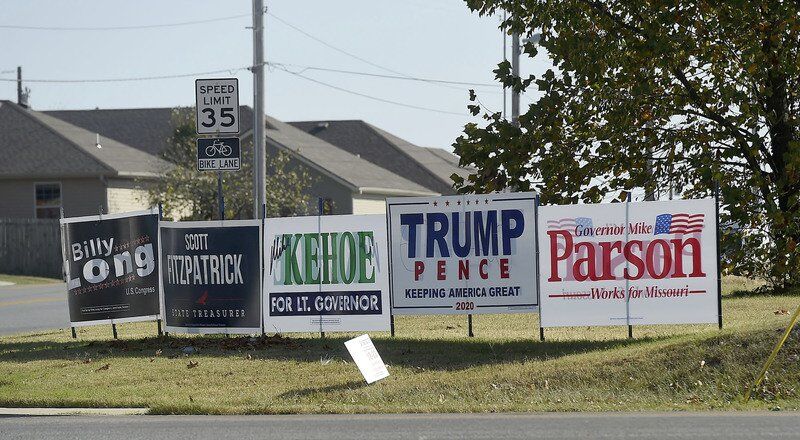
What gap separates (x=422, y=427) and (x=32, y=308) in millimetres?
18730

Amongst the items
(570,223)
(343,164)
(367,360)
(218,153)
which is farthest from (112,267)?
(343,164)

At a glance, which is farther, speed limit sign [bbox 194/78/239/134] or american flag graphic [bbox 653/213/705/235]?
speed limit sign [bbox 194/78/239/134]

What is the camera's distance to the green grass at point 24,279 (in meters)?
41.8

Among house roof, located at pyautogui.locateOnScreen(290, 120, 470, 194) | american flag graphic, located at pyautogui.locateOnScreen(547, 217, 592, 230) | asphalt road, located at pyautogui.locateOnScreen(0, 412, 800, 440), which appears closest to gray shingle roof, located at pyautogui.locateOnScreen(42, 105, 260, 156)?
house roof, located at pyautogui.locateOnScreen(290, 120, 470, 194)

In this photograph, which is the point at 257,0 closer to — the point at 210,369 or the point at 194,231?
the point at 194,231

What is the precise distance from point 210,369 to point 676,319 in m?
5.98

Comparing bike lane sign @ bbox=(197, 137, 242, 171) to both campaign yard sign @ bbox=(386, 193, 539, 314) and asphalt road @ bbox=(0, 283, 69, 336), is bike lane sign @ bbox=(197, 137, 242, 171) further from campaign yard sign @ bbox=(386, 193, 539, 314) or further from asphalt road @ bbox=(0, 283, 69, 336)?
asphalt road @ bbox=(0, 283, 69, 336)

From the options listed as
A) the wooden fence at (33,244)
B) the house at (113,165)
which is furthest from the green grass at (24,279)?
the house at (113,165)

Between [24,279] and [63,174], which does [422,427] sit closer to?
[24,279]

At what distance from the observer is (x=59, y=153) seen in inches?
1852

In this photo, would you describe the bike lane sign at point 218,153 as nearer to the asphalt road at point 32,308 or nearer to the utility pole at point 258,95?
the utility pole at point 258,95

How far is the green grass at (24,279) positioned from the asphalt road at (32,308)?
3483 mm

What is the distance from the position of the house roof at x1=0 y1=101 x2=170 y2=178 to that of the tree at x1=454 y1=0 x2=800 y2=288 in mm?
28847

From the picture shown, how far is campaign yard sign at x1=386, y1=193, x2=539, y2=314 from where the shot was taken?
16031 millimetres
